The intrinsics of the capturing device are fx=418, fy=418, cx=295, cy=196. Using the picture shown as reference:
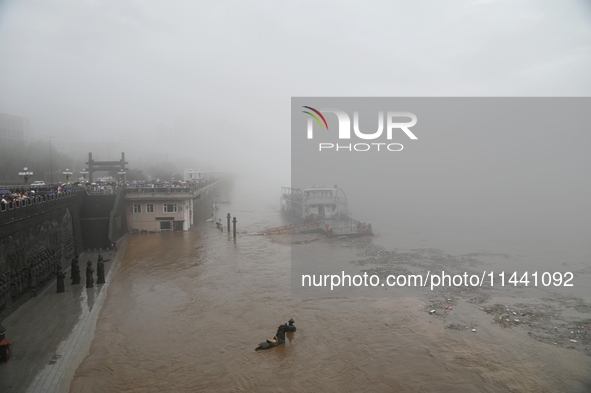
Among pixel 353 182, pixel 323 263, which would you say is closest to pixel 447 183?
pixel 353 182

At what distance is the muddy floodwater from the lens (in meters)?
12.4

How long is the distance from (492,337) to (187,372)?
430 inches

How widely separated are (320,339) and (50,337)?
9.08m

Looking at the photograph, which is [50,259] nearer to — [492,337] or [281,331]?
[281,331]

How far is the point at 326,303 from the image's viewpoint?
19.4 metres

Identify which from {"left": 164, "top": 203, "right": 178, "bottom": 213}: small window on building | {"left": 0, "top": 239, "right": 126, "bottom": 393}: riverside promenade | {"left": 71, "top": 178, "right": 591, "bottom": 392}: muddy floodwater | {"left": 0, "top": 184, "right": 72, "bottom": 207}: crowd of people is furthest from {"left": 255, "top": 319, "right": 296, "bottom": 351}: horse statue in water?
{"left": 164, "top": 203, "right": 178, "bottom": 213}: small window on building

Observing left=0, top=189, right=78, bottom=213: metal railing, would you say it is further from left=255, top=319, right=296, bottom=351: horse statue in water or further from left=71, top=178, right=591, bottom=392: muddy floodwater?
left=255, top=319, right=296, bottom=351: horse statue in water

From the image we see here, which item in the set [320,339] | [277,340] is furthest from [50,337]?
[320,339]

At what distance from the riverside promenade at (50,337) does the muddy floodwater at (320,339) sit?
48 centimetres

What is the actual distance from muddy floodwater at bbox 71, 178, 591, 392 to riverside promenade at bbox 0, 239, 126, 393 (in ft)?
1.57

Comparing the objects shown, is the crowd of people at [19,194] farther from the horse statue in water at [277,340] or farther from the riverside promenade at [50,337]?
the horse statue in water at [277,340]

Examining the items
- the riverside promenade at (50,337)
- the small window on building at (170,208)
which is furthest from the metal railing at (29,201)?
the small window on building at (170,208)

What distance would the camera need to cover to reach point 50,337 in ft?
44.6

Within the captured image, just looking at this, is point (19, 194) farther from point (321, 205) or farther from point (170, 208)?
point (321, 205)
